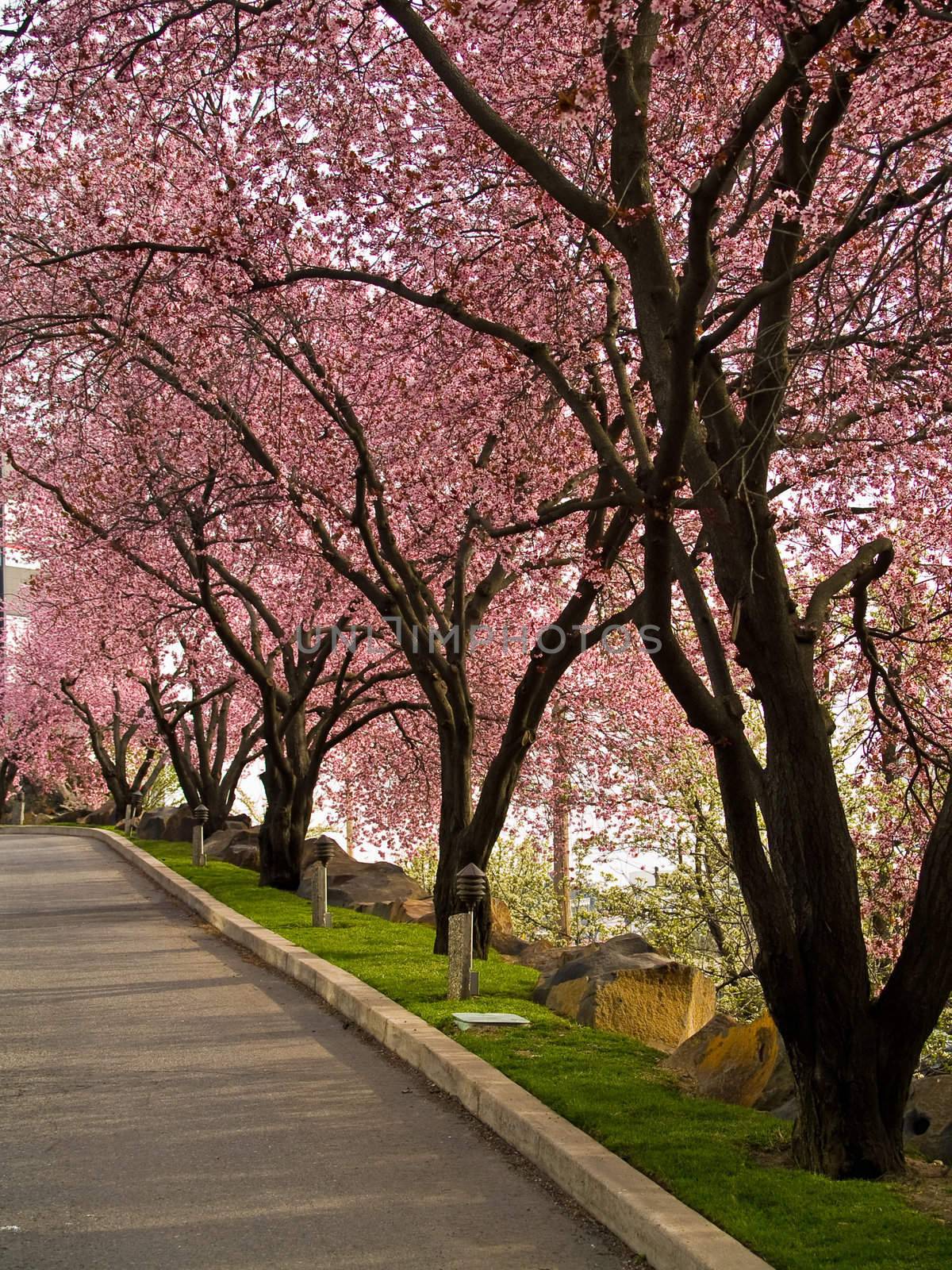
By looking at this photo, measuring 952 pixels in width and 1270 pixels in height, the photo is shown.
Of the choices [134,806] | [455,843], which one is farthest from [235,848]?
[455,843]

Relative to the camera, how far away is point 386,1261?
5.07 metres

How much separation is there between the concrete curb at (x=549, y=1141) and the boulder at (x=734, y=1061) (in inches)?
53.0

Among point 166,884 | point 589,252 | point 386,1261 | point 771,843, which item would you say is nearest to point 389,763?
point 166,884

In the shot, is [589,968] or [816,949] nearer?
[816,949]

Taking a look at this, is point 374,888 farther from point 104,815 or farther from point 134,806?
point 104,815

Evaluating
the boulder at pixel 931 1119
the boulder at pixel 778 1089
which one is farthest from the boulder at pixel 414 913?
the boulder at pixel 931 1119

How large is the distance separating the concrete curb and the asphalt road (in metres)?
0.11

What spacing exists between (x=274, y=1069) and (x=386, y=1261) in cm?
358

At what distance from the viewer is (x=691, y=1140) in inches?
260

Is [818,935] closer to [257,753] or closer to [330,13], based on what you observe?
[330,13]

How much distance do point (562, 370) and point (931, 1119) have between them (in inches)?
301

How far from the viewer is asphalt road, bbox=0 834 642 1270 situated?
5219 mm

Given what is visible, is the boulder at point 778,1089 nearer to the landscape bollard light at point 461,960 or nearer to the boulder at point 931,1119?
the boulder at point 931,1119

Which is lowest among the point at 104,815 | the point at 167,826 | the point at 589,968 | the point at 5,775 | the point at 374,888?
the point at 589,968
